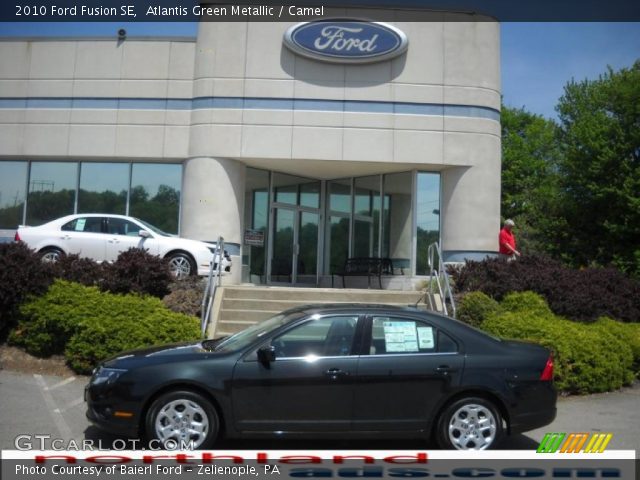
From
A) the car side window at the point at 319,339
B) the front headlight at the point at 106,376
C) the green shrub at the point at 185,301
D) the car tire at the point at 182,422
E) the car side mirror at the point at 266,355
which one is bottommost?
the car tire at the point at 182,422

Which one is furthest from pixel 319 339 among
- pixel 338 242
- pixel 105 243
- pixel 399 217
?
pixel 338 242

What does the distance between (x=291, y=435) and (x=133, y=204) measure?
11933mm

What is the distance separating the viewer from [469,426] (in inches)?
251

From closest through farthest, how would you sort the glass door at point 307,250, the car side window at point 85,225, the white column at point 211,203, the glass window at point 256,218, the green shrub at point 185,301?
the green shrub at point 185,301, the car side window at point 85,225, the white column at point 211,203, the glass window at point 256,218, the glass door at point 307,250

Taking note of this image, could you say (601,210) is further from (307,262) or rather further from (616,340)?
(616,340)

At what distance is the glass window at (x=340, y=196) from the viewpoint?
1872 cm

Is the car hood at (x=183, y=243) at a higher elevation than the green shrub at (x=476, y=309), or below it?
higher

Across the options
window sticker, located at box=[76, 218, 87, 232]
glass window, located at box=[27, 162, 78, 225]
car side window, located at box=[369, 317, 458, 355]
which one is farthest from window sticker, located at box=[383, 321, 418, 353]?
glass window, located at box=[27, 162, 78, 225]

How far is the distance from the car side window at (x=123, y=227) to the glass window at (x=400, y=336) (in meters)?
8.97

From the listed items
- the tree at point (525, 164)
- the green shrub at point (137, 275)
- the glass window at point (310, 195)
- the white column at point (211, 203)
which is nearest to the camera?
the green shrub at point (137, 275)

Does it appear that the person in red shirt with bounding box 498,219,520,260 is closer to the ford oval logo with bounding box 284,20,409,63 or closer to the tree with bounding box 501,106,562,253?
the ford oval logo with bounding box 284,20,409,63

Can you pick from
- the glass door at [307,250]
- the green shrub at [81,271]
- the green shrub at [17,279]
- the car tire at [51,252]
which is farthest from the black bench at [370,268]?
the green shrub at [17,279]

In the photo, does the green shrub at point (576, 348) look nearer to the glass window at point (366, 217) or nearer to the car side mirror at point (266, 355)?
the car side mirror at point (266, 355)

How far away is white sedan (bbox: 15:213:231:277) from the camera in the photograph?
13.9 meters
